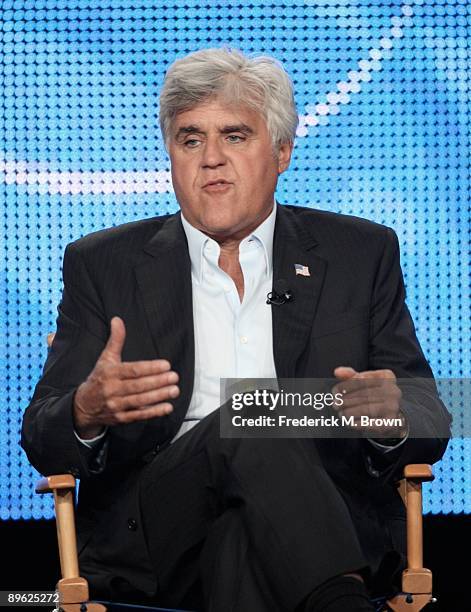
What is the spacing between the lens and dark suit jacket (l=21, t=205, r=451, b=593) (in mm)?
2229

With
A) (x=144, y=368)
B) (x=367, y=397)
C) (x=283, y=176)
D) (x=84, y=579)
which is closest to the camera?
(x=144, y=368)

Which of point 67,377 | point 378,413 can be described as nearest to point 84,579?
point 67,377

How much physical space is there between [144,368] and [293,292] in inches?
25.2

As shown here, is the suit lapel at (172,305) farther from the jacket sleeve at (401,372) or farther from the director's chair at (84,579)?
the jacket sleeve at (401,372)

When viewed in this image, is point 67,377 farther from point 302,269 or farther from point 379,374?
point 379,374

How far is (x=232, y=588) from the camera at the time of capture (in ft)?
6.25

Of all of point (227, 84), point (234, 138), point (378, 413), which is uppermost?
point (227, 84)

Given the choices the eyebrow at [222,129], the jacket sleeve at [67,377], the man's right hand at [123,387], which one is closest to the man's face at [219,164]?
the eyebrow at [222,129]

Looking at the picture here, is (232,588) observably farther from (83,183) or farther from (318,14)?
(318,14)

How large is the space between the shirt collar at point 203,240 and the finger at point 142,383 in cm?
64

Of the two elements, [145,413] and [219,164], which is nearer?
[145,413]

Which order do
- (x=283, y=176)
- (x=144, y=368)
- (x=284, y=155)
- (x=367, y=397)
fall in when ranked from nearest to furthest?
(x=144, y=368) → (x=367, y=397) → (x=284, y=155) → (x=283, y=176)

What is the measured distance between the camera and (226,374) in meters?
2.42

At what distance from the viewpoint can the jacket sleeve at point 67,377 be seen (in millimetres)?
2168
